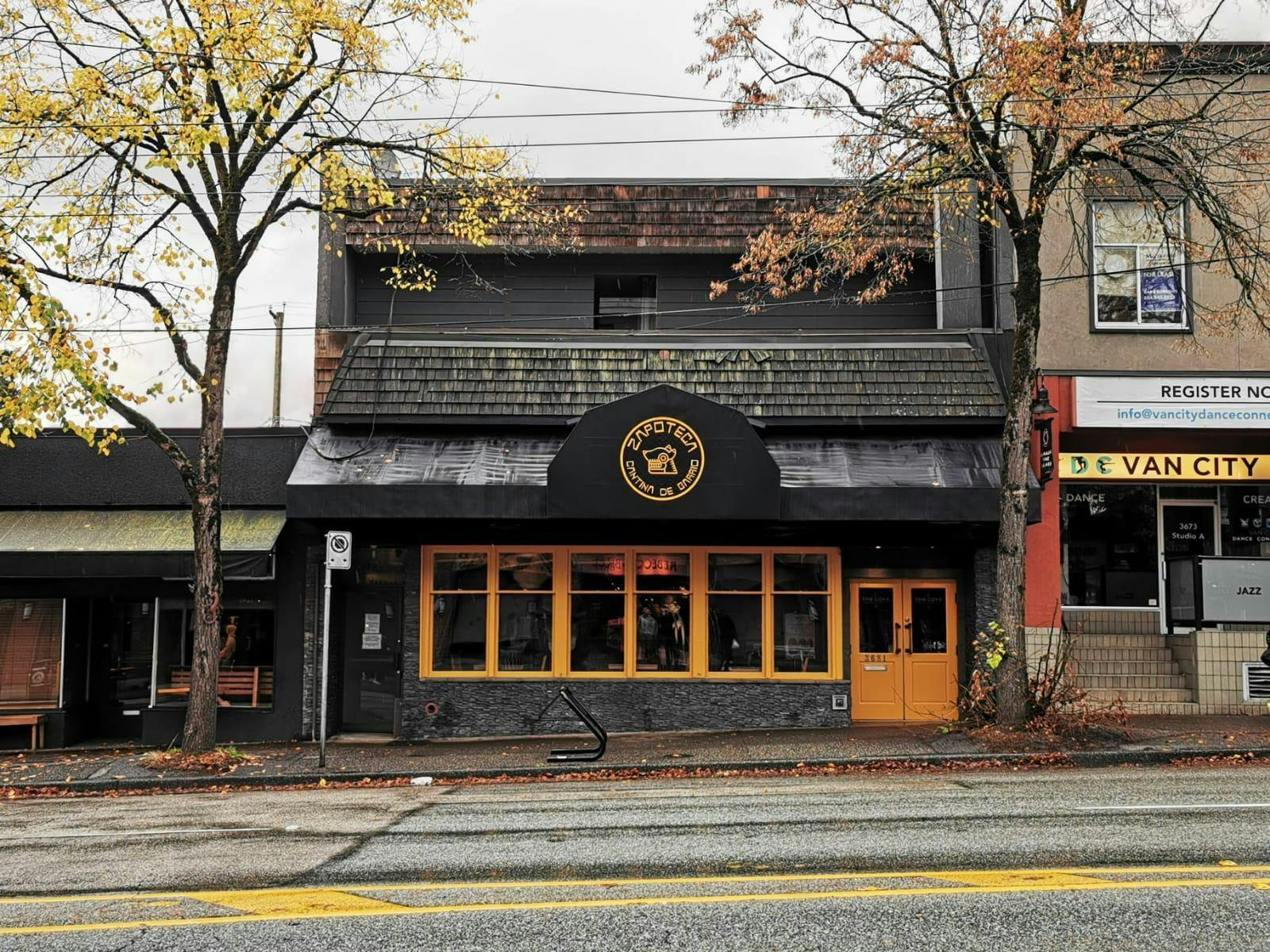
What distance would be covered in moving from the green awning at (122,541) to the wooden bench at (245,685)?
176cm

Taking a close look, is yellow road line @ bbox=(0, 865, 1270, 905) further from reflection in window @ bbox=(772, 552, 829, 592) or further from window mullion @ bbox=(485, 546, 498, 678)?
reflection in window @ bbox=(772, 552, 829, 592)

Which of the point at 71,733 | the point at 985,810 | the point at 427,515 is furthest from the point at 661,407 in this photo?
the point at 71,733

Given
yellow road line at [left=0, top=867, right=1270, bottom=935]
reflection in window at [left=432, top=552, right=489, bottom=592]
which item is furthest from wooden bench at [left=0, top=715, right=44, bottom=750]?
yellow road line at [left=0, top=867, right=1270, bottom=935]

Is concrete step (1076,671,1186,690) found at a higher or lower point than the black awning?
lower

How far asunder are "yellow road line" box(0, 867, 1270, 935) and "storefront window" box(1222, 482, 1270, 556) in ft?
39.0

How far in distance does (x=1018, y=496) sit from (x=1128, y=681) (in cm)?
453

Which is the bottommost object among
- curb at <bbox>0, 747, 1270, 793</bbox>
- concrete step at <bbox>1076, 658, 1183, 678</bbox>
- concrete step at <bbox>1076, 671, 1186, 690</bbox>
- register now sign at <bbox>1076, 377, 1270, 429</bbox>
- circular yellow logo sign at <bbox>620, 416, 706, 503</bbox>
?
curb at <bbox>0, 747, 1270, 793</bbox>

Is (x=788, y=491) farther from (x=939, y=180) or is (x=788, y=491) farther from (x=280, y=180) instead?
(x=280, y=180)

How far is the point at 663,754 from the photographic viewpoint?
14.1 m

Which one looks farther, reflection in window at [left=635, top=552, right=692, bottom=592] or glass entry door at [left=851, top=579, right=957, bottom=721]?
glass entry door at [left=851, top=579, right=957, bottom=721]

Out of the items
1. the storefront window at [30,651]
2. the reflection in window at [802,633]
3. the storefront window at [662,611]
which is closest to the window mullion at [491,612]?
the storefront window at [662,611]

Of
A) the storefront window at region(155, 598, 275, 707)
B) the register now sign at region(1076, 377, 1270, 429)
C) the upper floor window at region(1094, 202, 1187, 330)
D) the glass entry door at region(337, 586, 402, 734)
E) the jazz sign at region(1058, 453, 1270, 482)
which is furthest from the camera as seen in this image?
the jazz sign at region(1058, 453, 1270, 482)

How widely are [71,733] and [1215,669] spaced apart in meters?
16.6

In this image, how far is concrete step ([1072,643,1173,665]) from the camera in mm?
16656
